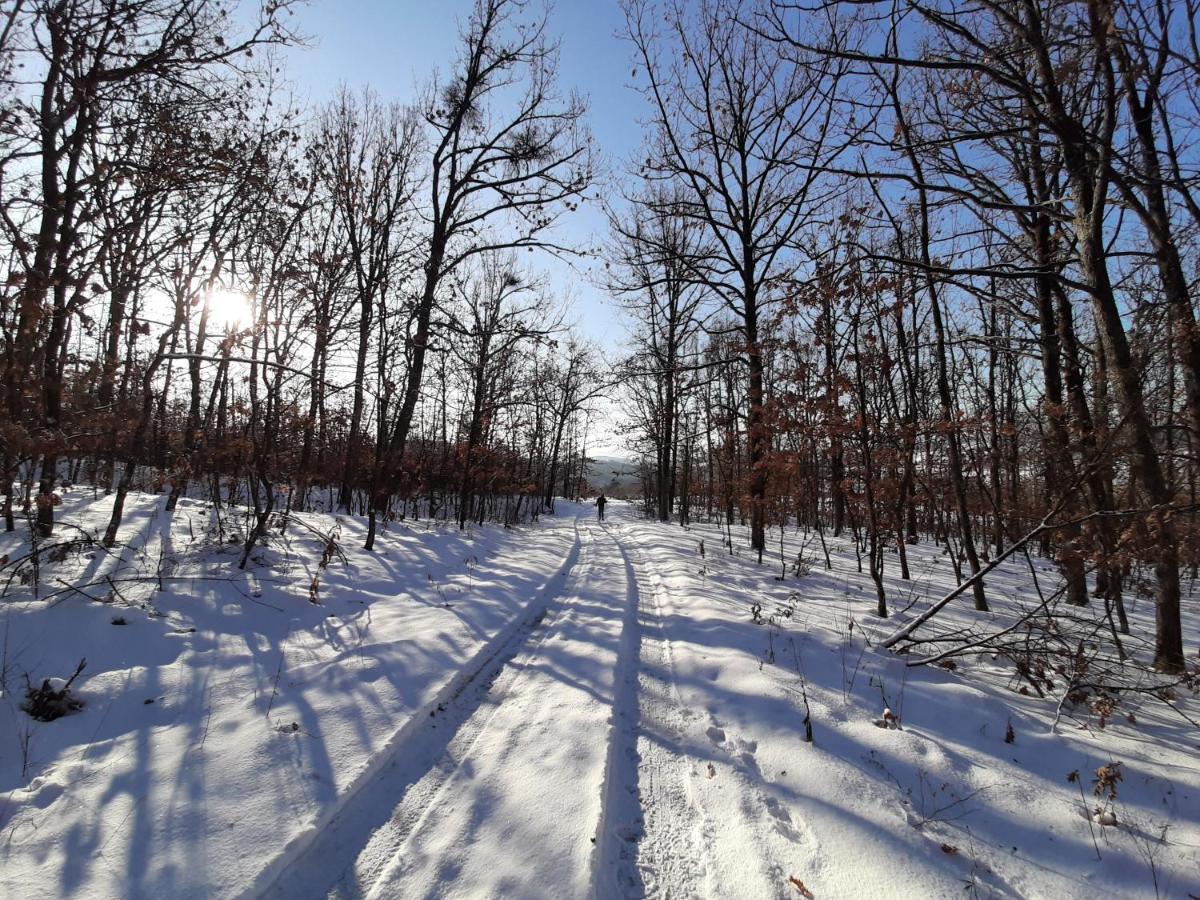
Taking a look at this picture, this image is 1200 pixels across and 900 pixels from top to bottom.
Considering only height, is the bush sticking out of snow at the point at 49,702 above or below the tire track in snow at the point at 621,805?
above

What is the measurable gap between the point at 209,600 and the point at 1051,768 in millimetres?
7325

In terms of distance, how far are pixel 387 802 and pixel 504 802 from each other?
0.66m

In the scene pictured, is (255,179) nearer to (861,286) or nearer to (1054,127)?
(861,286)

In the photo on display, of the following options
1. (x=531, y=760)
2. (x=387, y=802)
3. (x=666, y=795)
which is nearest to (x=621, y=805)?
(x=666, y=795)

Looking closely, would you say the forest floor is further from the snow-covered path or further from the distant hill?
the distant hill

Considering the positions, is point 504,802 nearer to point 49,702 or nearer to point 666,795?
point 666,795

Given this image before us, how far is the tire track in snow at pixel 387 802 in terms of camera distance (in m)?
2.23

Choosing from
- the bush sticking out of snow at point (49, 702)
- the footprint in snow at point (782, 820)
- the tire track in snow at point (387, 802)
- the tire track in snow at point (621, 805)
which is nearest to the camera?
the tire track in snow at point (387, 802)

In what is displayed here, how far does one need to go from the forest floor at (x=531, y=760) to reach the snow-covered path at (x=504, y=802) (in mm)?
15

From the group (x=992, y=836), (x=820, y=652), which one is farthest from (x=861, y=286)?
(x=992, y=836)

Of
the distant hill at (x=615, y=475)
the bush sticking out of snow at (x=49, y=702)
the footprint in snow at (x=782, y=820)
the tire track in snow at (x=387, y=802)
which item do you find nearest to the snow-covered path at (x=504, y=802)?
the tire track in snow at (x=387, y=802)

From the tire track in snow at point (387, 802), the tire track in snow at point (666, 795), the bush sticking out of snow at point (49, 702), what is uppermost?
the bush sticking out of snow at point (49, 702)

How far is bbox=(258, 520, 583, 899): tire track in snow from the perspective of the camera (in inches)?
87.9

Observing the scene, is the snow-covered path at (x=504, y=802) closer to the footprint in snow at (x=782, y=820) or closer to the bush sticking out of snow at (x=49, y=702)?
the footprint in snow at (x=782, y=820)
